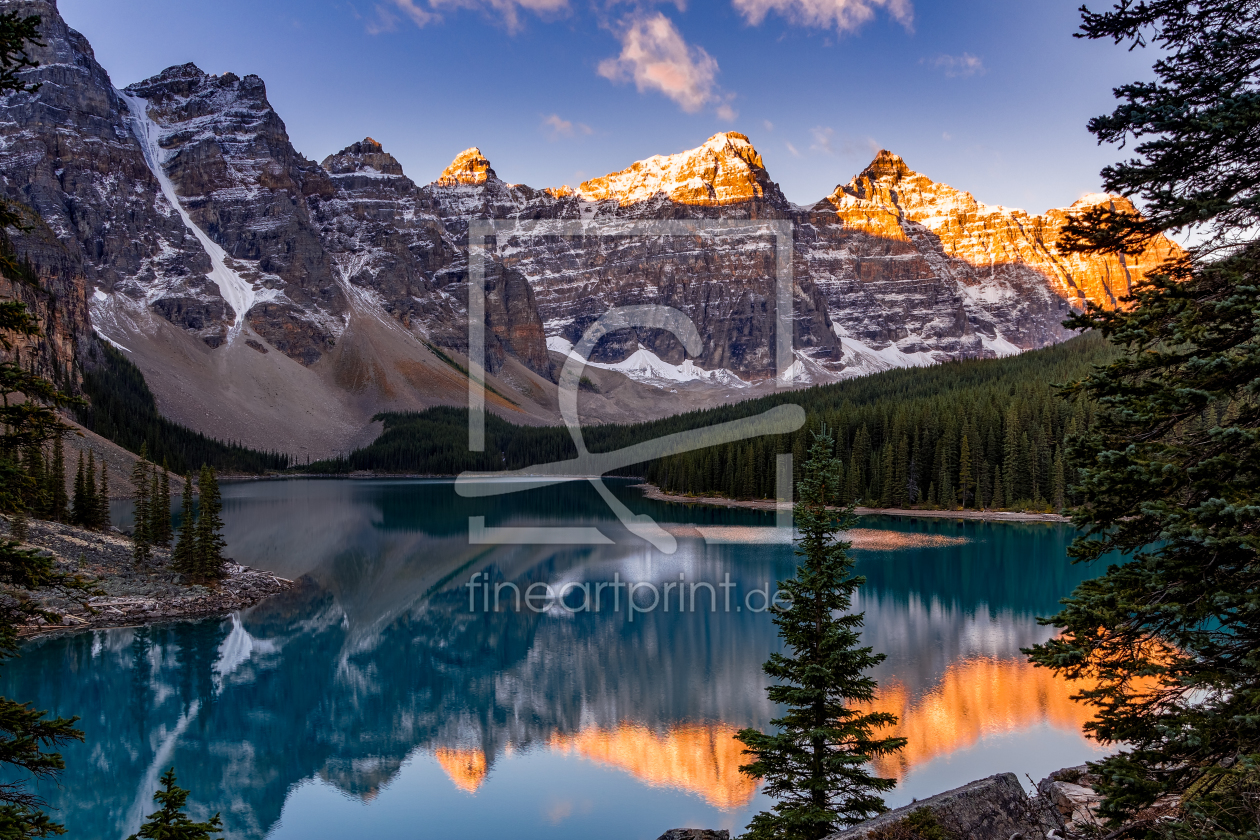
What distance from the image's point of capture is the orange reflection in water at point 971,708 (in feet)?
67.4

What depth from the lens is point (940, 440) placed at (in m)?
78.8

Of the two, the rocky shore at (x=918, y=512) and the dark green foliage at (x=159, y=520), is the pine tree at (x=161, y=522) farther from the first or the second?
the rocky shore at (x=918, y=512)

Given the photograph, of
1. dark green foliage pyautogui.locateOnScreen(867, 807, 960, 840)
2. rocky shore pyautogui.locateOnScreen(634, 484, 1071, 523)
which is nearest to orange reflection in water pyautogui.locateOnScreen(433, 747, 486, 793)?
dark green foliage pyautogui.locateOnScreen(867, 807, 960, 840)

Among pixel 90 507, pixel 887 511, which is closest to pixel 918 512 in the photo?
pixel 887 511

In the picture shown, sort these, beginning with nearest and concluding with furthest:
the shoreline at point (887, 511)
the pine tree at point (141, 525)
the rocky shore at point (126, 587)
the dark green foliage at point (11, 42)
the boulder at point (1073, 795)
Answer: the dark green foliage at point (11, 42) < the boulder at point (1073, 795) < the rocky shore at point (126, 587) < the pine tree at point (141, 525) < the shoreline at point (887, 511)

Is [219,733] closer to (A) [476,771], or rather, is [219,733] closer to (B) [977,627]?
(A) [476,771]

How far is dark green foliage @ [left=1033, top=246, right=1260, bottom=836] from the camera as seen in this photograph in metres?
5.98

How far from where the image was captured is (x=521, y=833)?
17.1 metres

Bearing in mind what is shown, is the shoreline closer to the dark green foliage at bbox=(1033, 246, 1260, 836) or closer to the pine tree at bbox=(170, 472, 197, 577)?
the pine tree at bbox=(170, 472, 197, 577)

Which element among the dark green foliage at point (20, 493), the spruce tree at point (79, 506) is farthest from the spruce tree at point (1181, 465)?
the spruce tree at point (79, 506)

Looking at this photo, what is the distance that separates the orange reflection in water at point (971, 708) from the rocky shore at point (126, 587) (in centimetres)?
3014

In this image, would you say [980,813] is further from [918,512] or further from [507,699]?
[918,512]

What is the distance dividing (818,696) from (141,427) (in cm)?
13939

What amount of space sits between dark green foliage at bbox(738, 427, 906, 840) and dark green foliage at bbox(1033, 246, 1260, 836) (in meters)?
4.35
